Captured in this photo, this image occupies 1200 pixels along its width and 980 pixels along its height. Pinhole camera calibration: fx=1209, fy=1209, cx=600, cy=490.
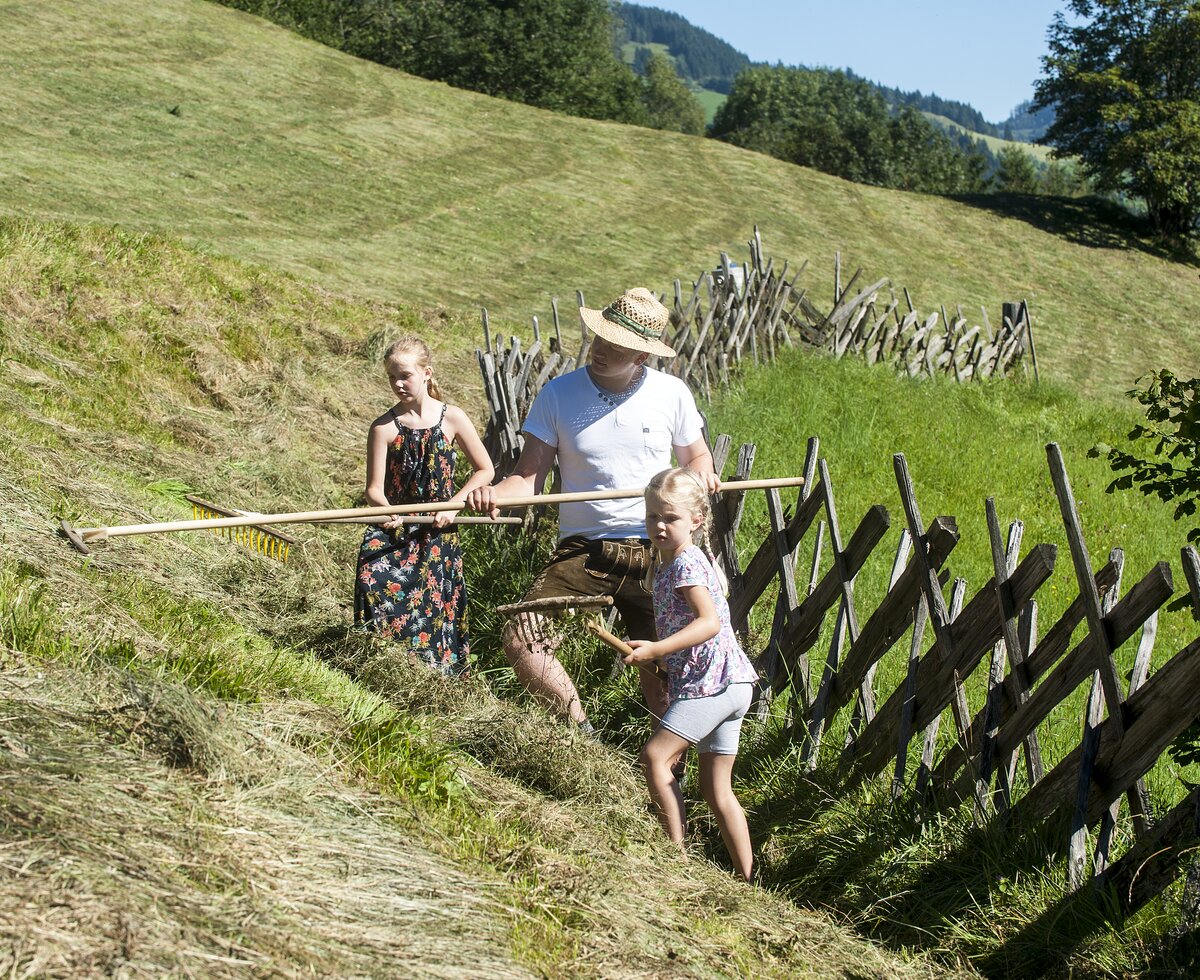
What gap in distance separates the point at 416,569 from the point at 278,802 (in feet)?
6.15

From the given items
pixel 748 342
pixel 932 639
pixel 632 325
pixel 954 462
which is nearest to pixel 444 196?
pixel 748 342

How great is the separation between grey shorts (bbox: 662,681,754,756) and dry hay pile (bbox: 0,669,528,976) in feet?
2.74

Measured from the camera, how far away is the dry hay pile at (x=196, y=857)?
2166 millimetres

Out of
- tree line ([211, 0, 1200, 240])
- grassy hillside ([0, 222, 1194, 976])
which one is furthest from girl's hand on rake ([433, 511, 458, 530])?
tree line ([211, 0, 1200, 240])

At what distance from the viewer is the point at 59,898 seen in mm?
2168

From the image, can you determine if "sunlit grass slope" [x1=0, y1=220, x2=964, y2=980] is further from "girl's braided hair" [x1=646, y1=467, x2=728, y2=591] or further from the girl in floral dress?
"girl's braided hair" [x1=646, y1=467, x2=728, y2=591]

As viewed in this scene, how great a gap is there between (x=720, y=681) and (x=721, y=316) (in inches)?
239

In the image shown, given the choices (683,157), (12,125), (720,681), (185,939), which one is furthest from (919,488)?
(683,157)

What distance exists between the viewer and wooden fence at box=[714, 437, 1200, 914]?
3.06 m

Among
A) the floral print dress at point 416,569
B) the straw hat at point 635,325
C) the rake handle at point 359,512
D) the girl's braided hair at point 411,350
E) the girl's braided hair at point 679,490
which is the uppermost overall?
the straw hat at point 635,325

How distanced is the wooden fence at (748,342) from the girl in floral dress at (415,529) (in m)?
1.66

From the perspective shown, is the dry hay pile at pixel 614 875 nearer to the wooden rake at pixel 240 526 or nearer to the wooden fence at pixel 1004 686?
the wooden fence at pixel 1004 686

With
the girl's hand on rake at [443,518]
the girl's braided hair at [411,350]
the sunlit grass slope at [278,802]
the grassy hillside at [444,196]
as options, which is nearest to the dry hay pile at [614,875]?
the sunlit grass slope at [278,802]

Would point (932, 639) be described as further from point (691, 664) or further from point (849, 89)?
point (849, 89)
